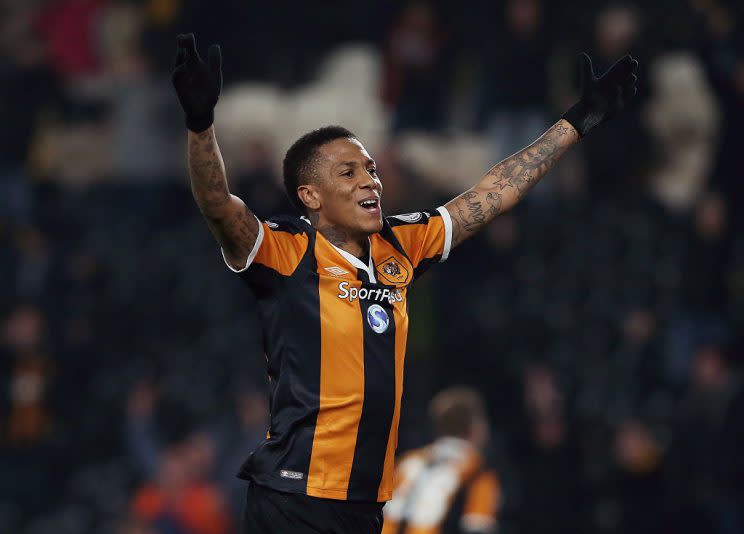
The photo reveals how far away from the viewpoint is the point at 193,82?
11.9ft

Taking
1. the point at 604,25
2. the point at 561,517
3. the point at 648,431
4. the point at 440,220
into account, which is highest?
the point at 604,25

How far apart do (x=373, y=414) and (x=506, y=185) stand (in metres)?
0.91

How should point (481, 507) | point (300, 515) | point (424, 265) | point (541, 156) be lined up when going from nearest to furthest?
point (300, 515) → point (424, 265) → point (541, 156) → point (481, 507)

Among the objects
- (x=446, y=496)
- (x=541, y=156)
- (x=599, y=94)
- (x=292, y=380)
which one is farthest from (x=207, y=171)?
(x=446, y=496)

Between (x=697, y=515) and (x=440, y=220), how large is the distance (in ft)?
13.4

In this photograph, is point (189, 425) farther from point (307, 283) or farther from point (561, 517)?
point (307, 283)

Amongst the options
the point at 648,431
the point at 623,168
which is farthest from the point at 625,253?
the point at 648,431

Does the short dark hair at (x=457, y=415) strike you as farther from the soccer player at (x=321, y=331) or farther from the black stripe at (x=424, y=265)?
the soccer player at (x=321, y=331)

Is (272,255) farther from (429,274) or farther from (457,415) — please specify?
(429,274)

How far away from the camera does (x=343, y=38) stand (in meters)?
→ 11.2

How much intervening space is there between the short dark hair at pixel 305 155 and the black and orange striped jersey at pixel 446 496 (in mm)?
2373

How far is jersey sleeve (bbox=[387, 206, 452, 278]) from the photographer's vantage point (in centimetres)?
424

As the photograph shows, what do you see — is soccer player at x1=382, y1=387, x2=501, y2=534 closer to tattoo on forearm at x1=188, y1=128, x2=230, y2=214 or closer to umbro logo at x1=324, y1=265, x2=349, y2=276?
umbro logo at x1=324, y1=265, x2=349, y2=276

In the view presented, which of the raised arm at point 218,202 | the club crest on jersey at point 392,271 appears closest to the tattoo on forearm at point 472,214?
the club crest on jersey at point 392,271
